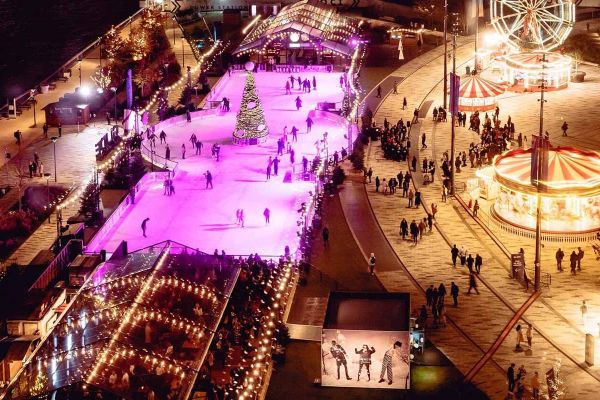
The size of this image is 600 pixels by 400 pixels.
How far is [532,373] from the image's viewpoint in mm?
41781

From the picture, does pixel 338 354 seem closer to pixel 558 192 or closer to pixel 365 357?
pixel 365 357

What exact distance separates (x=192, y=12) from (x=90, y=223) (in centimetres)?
6294

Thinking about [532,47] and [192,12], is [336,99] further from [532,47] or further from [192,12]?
[192,12]

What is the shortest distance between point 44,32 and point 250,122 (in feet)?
213

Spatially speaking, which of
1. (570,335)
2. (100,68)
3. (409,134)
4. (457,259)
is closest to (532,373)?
(570,335)

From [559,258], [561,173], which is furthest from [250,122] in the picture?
[559,258]

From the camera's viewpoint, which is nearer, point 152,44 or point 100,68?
point 100,68

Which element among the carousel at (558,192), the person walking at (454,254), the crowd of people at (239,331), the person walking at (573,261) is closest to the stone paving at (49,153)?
the crowd of people at (239,331)

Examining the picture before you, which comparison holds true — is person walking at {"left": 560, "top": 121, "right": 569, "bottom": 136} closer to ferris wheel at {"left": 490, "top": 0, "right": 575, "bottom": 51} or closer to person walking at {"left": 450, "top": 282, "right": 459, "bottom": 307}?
ferris wheel at {"left": 490, "top": 0, "right": 575, "bottom": 51}

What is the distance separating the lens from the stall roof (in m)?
40.9

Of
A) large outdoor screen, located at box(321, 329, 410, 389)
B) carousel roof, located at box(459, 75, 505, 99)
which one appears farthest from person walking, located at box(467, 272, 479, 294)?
carousel roof, located at box(459, 75, 505, 99)

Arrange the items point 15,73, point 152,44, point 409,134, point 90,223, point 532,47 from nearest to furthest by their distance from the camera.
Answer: point 90,223 < point 409,134 < point 532,47 < point 152,44 < point 15,73

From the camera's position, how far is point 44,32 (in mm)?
130250

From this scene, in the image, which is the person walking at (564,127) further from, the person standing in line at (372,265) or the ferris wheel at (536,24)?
the person standing in line at (372,265)
